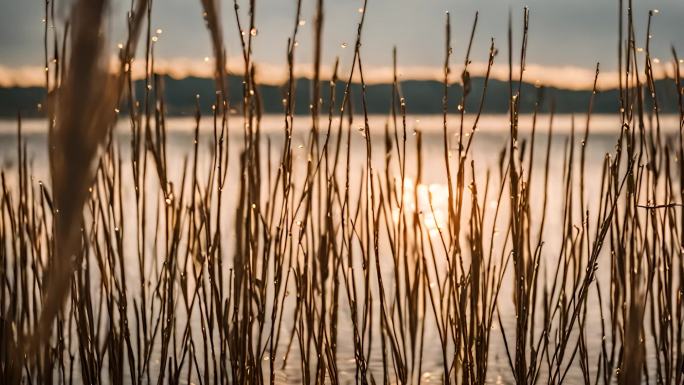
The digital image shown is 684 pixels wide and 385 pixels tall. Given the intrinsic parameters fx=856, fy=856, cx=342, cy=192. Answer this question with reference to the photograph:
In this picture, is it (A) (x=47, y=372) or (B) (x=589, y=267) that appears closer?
(B) (x=589, y=267)

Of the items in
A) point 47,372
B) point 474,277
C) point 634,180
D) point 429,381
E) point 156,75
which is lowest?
point 429,381

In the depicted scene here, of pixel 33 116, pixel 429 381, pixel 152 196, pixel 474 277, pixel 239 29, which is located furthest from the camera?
pixel 152 196

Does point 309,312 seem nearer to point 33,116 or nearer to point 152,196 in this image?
point 33,116

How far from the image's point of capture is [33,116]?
140 centimetres

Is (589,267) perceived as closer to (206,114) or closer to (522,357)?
(522,357)

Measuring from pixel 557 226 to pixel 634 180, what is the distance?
4.90 metres

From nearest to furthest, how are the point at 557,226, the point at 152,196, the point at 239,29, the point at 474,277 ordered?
the point at 239,29 → the point at 474,277 → the point at 557,226 → the point at 152,196

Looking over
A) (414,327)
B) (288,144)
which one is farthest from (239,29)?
(414,327)

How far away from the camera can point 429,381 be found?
8.91 feet

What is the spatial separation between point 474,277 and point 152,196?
20.1ft

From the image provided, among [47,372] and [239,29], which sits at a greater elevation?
[239,29]

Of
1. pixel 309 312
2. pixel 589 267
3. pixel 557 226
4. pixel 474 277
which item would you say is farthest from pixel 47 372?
pixel 557 226

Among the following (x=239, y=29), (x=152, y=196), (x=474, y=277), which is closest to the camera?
(x=239, y=29)

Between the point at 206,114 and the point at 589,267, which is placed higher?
the point at 206,114
